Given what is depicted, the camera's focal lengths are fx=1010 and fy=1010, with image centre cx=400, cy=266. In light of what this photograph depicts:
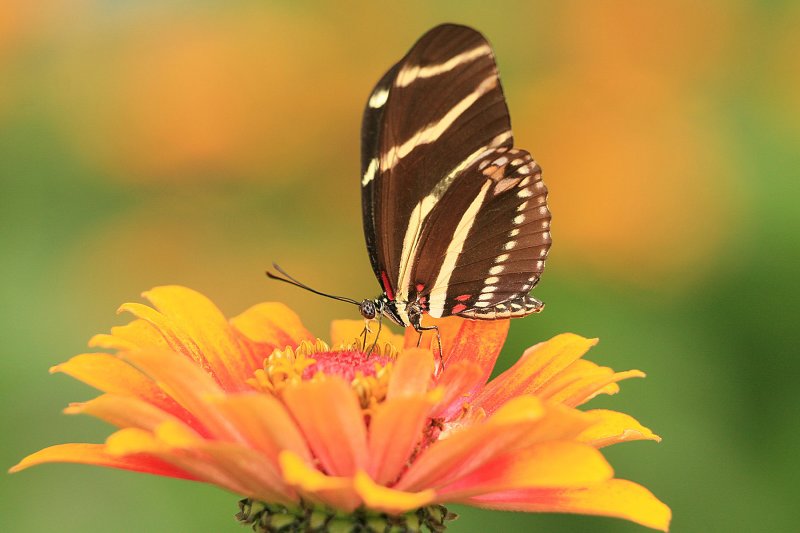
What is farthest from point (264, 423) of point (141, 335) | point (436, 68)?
point (436, 68)

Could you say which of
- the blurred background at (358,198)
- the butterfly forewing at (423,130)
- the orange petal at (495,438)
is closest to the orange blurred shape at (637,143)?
the blurred background at (358,198)

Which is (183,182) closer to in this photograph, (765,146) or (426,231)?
(426,231)

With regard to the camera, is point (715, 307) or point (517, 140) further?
point (517, 140)

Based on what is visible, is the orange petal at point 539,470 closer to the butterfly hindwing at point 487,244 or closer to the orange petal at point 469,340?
the orange petal at point 469,340

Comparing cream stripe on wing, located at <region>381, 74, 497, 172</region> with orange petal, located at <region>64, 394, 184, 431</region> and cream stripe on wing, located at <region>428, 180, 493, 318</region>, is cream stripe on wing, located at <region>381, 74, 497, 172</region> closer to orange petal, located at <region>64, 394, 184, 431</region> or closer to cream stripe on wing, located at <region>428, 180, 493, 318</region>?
cream stripe on wing, located at <region>428, 180, 493, 318</region>

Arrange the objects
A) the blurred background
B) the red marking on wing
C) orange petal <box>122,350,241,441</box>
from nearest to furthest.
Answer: orange petal <box>122,350,241,441</box> → the red marking on wing → the blurred background

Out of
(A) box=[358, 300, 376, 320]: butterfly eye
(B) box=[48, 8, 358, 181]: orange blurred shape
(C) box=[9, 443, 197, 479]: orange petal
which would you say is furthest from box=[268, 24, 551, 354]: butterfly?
(B) box=[48, 8, 358, 181]: orange blurred shape

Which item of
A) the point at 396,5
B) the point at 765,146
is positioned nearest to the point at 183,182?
the point at 396,5
